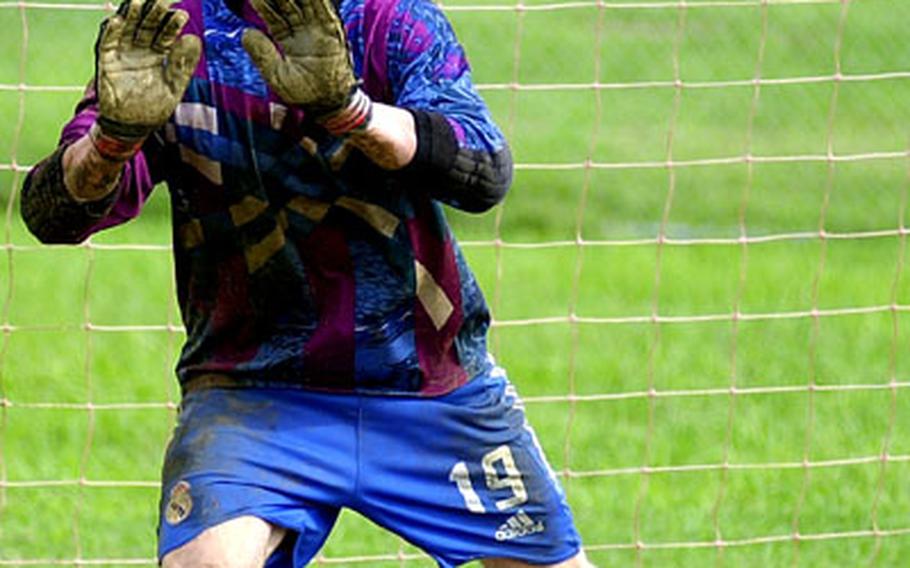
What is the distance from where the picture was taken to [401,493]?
414cm

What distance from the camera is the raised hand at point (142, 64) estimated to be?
360 cm

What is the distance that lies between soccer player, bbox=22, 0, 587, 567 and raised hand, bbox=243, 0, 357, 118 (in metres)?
0.11

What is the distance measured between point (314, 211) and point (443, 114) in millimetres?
300

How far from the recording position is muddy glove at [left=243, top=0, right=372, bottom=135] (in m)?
3.56

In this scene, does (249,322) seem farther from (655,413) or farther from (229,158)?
(655,413)

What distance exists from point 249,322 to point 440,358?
335 millimetres

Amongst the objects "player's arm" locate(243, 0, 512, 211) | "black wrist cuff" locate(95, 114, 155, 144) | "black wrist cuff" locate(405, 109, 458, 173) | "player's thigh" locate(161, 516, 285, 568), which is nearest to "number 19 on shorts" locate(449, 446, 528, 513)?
"player's thigh" locate(161, 516, 285, 568)

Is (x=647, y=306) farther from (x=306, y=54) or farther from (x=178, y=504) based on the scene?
(x=306, y=54)

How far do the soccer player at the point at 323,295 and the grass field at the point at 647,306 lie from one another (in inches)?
57.9

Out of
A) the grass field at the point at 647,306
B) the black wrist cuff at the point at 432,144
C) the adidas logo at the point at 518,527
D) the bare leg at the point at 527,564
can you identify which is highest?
the black wrist cuff at the point at 432,144

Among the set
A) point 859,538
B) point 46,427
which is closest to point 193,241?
point 859,538

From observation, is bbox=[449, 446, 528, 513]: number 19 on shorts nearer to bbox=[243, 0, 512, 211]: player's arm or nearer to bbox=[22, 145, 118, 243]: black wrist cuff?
bbox=[243, 0, 512, 211]: player's arm

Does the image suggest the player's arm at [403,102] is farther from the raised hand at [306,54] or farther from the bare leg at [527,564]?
the bare leg at [527,564]

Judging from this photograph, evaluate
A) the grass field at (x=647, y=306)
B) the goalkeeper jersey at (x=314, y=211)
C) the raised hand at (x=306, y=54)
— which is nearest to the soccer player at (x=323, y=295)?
the goalkeeper jersey at (x=314, y=211)
